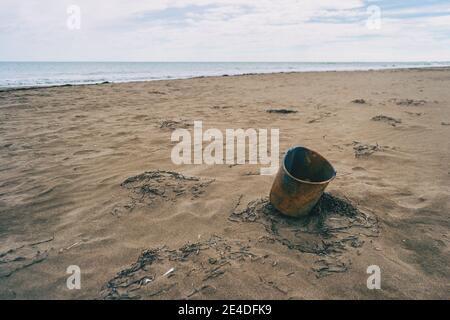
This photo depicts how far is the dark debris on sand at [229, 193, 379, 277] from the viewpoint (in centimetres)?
252

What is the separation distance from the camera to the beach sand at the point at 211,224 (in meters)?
2.26

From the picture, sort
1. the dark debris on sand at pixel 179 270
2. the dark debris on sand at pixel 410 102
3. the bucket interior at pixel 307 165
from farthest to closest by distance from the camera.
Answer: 1. the dark debris on sand at pixel 410 102
2. the bucket interior at pixel 307 165
3. the dark debris on sand at pixel 179 270

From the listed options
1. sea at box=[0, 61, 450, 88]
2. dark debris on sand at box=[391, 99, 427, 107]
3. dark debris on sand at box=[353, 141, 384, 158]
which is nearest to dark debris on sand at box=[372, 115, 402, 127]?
dark debris on sand at box=[353, 141, 384, 158]

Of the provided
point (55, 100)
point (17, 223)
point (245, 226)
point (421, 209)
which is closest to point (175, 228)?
point (245, 226)

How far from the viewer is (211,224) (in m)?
2.97

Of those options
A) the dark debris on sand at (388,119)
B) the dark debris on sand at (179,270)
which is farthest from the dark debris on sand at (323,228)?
the dark debris on sand at (388,119)

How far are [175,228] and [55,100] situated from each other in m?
9.44

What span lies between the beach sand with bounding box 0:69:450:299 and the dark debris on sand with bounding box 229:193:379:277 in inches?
0.5

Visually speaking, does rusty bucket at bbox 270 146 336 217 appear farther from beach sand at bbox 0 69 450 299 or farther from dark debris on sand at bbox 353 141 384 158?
dark debris on sand at bbox 353 141 384 158

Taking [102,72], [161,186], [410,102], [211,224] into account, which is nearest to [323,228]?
[211,224]

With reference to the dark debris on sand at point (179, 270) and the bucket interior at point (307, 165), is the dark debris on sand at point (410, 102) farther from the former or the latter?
the dark debris on sand at point (179, 270)

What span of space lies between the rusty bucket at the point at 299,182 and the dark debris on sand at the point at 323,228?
0.12 meters

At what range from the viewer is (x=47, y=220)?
123 inches
